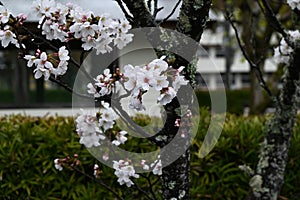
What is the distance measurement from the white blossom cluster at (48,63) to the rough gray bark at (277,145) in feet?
4.52

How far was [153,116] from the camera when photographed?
10.7 ft

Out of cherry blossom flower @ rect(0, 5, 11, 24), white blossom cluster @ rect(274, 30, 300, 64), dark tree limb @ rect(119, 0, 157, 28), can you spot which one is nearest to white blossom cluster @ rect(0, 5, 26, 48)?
cherry blossom flower @ rect(0, 5, 11, 24)

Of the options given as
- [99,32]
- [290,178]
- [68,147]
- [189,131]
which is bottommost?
[290,178]

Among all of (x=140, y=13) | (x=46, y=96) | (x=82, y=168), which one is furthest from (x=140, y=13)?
(x=46, y=96)

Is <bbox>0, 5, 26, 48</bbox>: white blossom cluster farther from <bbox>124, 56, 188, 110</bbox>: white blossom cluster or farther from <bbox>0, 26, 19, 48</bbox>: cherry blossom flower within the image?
<bbox>124, 56, 188, 110</bbox>: white blossom cluster

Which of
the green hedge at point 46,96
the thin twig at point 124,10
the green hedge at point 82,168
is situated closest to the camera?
the thin twig at point 124,10

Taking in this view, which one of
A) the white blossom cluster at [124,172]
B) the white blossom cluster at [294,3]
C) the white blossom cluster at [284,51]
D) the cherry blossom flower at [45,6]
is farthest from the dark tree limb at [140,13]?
the white blossom cluster at [284,51]

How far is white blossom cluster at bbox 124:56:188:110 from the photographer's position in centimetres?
123

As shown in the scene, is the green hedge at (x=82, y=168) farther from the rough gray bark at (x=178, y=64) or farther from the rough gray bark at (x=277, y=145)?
A: the rough gray bark at (x=178, y=64)

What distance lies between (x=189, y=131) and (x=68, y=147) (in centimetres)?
159

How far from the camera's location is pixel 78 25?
1.42 metres

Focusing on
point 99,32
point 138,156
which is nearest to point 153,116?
point 138,156

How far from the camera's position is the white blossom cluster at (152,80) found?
1229 millimetres

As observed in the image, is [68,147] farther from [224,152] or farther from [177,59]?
[177,59]
